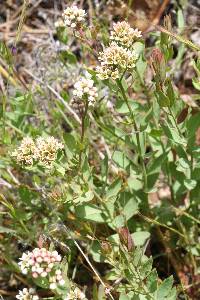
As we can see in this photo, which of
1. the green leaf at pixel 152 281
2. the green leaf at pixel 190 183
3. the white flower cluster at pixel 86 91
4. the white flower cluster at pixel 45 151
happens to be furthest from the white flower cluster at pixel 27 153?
the green leaf at pixel 190 183

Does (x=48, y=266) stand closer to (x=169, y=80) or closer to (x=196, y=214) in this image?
(x=169, y=80)

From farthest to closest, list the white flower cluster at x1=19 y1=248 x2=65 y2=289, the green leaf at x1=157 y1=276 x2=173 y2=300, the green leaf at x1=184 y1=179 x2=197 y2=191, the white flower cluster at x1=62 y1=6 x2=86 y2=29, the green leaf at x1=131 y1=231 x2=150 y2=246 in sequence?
1. the green leaf at x1=131 y1=231 x2=150 y2=246
2. the green leaf at x1=184 y1=179 x2=197 y2=191
3. the white flower cluster at x1=62 y1=6 x2=86 y2=29
4. the green leaf at x1=157 y1=276 x2=173 y2=300
5. the white flower cluster at x1=19 y1=248 x2=65 y2=289

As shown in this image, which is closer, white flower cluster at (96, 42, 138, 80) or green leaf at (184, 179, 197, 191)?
white flower cluster at (96, 42, 138, 80)

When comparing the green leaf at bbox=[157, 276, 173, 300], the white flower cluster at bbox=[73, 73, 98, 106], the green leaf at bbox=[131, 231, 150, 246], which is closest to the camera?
the white flower cluster at bbox=[73, 73, 98, 106]

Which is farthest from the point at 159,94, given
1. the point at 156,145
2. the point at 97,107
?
the point at 97,107

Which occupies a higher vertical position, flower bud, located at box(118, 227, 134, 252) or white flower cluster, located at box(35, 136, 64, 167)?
white flower cluster, located at box(35, 136, 64, 167)

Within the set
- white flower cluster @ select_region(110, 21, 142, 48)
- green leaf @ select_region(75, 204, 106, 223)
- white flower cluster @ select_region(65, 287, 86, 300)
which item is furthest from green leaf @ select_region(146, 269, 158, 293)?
white flower cluster @ select_region(110, 21, 142, 48)

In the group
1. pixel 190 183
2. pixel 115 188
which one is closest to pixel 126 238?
pixel 115 188

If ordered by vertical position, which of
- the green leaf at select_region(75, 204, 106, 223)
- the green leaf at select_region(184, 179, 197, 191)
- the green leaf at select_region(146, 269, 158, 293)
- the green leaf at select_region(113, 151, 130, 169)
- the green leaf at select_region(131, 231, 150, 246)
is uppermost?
the green leaf at select_region(113, 151, 130, 169)

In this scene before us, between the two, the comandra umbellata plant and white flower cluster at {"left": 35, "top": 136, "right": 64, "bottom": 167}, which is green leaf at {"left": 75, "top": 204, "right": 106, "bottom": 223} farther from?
white flower cluster at {"left": 35, "top": 136, "right": 64, "bottom": 167}
